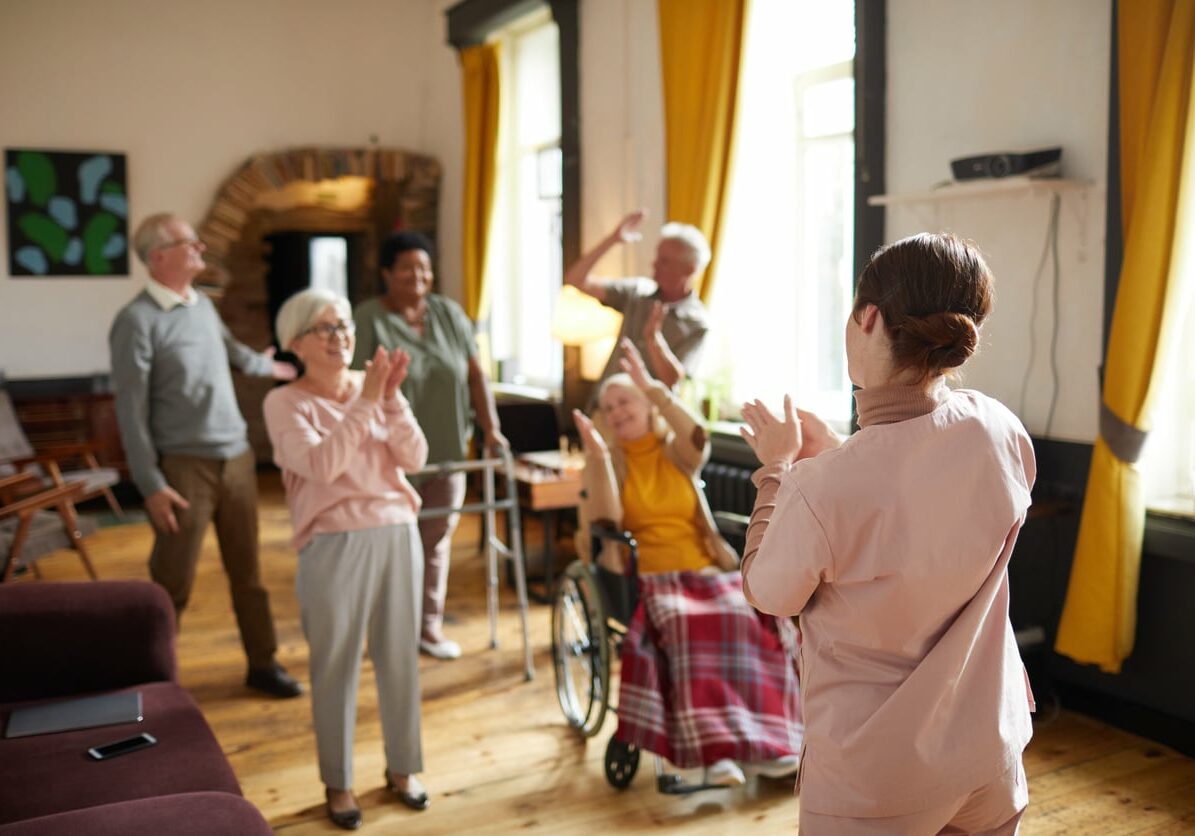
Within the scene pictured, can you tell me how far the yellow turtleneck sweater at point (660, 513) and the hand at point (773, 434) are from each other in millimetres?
1764

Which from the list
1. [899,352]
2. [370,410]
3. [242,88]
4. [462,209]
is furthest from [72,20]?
[899,352]

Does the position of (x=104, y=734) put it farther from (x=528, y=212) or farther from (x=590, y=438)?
(x=528, y=212)

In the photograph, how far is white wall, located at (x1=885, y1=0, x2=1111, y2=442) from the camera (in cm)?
375

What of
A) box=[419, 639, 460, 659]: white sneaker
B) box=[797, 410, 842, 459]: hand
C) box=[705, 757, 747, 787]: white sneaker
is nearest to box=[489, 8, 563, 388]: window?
box=[419, 639, 460, 659]: white sneaker

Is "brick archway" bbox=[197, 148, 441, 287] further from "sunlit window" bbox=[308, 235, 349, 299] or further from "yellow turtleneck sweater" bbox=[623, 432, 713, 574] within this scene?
"yellow turtleneck sweater" bbox=[623, 432, 713, 574]

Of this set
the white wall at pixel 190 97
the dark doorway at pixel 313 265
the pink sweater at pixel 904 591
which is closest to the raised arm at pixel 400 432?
the pink sweater at pixel 904 591

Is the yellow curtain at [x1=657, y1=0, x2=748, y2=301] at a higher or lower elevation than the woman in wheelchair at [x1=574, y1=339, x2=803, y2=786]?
higher

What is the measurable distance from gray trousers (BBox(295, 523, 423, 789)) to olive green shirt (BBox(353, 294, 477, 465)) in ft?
4.31

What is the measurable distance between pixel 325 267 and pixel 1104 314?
307 inches

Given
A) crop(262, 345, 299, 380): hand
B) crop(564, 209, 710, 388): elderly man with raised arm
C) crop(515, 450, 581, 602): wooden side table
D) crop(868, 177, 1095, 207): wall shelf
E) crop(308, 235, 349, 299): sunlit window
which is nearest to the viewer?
crop(868, 177, 1095, 207): wall shelf

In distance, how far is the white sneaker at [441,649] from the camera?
15.4ft

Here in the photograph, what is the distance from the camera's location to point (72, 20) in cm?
809

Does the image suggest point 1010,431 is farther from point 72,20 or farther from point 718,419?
point 72,20

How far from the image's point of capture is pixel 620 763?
11.1 ft
